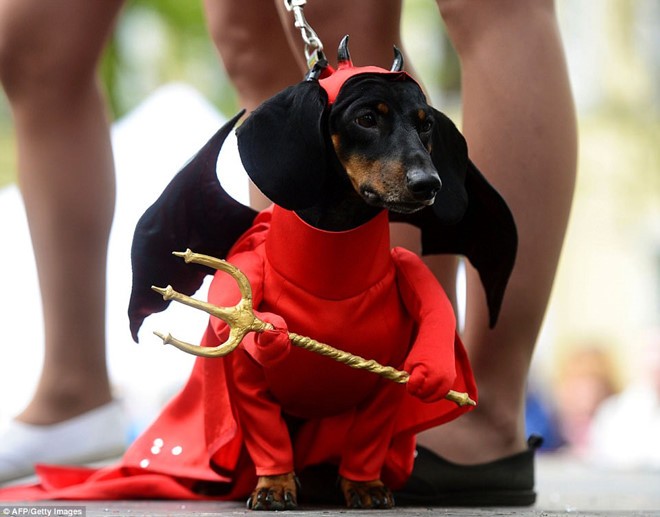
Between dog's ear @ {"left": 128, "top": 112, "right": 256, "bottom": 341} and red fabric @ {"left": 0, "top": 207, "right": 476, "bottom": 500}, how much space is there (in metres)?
0.07

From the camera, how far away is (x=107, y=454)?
294cm

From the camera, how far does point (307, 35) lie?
214cm

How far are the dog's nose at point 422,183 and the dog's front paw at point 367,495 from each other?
2.02 ft

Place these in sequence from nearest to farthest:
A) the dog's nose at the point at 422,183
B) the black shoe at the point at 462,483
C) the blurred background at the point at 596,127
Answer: the dog's nose at the point at 422,183 < the black shoe at the point at 462,483 < the blurred background at the point at 596,127

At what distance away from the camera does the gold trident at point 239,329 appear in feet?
6.02

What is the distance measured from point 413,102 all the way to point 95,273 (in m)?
1.28

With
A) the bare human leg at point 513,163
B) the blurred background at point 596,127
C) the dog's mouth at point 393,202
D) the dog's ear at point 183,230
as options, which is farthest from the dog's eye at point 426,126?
the blurred background at point 596,127

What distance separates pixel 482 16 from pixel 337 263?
0.71 metres

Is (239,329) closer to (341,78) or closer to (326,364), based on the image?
(326,364)

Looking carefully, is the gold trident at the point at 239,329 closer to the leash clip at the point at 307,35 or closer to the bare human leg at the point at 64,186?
the leash clip at the point at 307,35

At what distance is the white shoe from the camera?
2754 millimetres

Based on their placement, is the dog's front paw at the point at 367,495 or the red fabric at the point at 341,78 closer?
the red fabric at the point at 341,78

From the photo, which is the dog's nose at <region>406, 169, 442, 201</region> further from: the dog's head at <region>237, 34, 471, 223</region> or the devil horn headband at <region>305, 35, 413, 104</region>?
the devil horn headband at <region>305, 35, 413, 104</region>

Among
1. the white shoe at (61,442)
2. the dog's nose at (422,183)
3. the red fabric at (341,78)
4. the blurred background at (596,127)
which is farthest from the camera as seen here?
the blurred background at (596,127)
